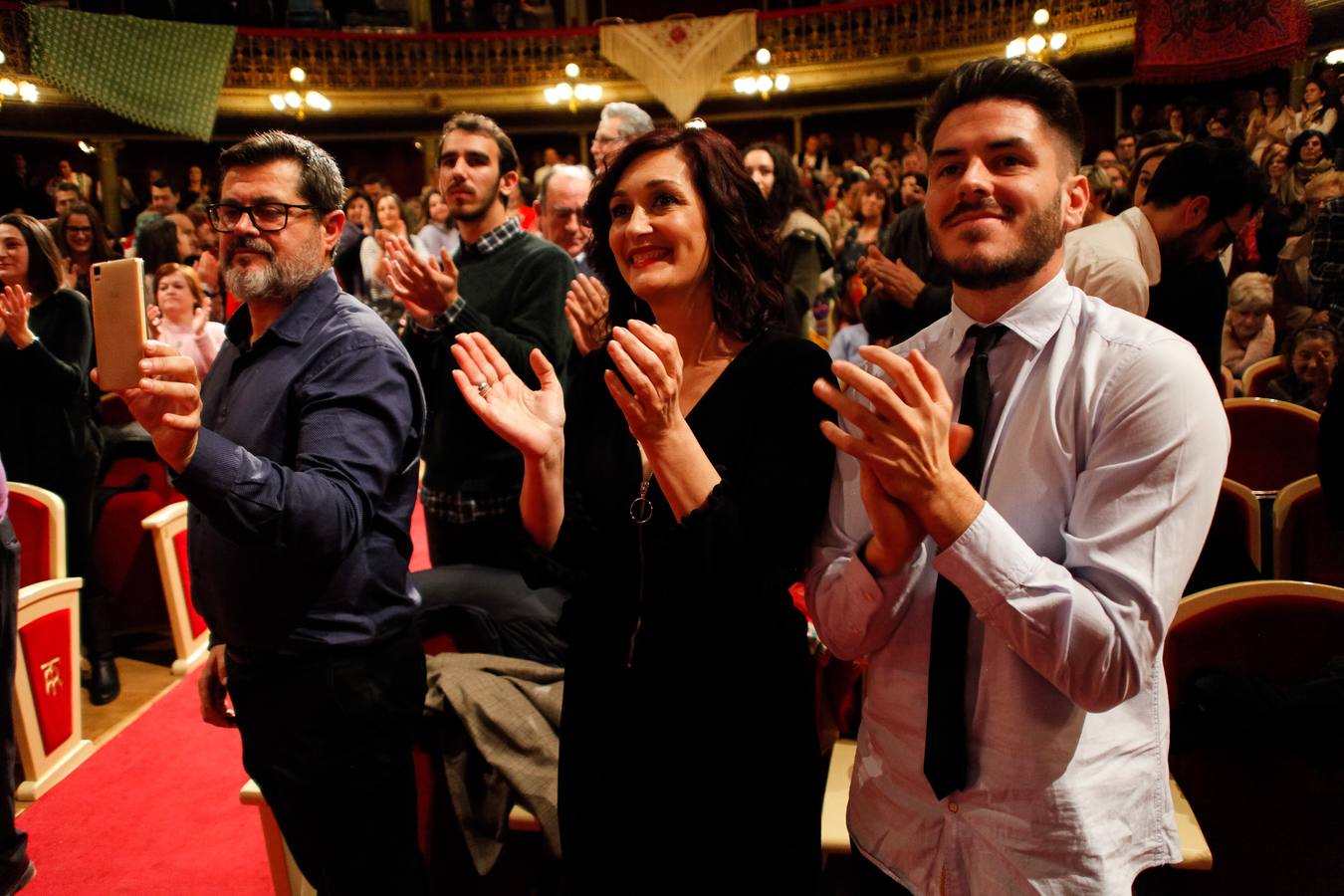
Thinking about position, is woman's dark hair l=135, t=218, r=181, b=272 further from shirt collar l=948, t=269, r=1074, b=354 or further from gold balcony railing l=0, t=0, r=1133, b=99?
gold balcony railing l=0, t=0, r=1133, b=99

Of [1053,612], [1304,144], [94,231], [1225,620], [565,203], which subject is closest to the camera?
[1053,612]

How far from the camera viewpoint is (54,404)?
3150 millimetres

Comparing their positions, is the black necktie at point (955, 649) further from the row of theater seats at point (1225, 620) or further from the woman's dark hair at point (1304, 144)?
the woman's dark hair at point (1304, 144)

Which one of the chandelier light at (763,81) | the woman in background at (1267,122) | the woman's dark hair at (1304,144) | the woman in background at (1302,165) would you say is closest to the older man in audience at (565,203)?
the woman in background at (1302,165)

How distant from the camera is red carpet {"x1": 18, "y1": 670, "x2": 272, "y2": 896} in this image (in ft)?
7.37

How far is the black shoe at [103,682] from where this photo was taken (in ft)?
10.7

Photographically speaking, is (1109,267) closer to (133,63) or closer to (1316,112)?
(1316,112)

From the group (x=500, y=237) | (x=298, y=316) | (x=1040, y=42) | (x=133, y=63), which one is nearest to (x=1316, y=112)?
(x=1040, y=42)

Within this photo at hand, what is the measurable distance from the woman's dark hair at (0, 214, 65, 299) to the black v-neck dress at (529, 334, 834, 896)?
2798 mm

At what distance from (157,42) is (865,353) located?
37.2 feet

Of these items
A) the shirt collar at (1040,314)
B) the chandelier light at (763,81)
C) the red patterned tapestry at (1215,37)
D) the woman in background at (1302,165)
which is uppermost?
the chandelier light at (763,81)

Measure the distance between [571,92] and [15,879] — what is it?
12182 mm

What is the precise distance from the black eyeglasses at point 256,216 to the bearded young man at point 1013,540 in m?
1.08

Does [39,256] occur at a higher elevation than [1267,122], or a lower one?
lower
